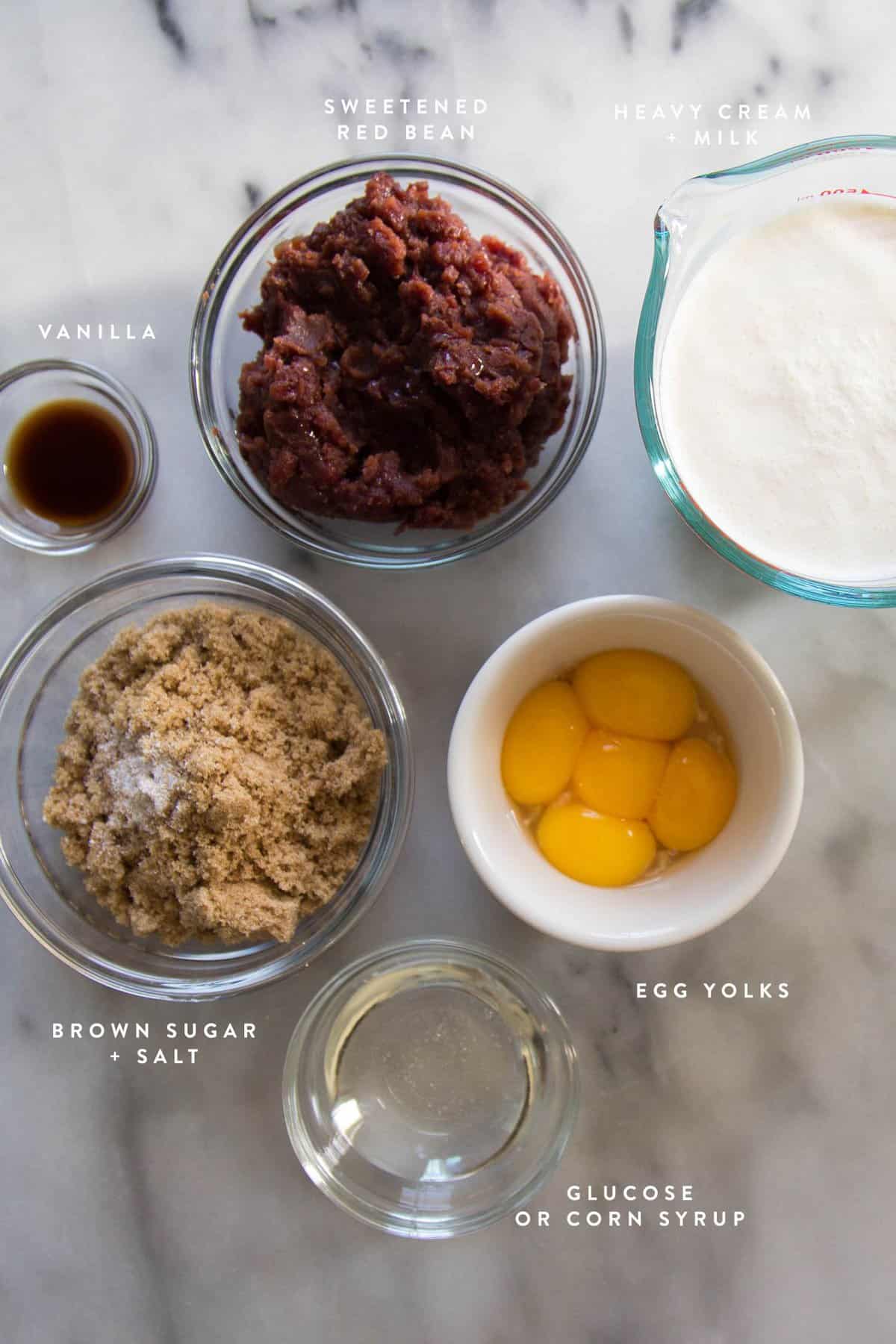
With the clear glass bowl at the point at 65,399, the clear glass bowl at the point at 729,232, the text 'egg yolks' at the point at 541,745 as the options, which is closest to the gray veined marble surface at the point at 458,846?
the clear glass bowl at the point at 65,399

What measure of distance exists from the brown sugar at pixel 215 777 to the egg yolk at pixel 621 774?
1.07 feet

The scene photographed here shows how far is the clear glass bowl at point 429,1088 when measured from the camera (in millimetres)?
1613

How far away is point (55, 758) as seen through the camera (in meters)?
1.64

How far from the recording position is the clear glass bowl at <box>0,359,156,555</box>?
1669mm

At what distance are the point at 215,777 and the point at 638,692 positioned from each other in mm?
637

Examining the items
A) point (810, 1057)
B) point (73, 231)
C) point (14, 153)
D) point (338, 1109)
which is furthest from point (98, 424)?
point (810, 1057)

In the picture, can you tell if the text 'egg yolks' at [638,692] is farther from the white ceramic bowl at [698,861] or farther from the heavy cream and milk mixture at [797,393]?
the heavy cream and milk mixture at [797,393]

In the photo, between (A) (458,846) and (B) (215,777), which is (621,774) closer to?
(A) (458,846)

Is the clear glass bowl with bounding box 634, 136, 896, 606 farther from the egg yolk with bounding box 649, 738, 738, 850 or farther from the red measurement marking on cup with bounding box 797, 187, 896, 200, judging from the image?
the egg yolk with bounding box 649, 738, 738, 850

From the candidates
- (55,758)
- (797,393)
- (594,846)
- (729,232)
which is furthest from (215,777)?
(729,232)

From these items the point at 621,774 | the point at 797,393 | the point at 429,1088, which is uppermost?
the point at 797,393

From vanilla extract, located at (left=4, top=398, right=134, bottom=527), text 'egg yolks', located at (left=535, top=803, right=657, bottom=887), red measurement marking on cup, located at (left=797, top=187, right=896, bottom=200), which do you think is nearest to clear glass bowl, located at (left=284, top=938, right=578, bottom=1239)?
text 'egg yolks', located at (left=535, top=803, right=657, bottom=887)

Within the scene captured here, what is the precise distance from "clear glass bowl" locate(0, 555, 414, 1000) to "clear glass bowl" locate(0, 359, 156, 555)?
13 cm

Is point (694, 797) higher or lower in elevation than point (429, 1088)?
higher
